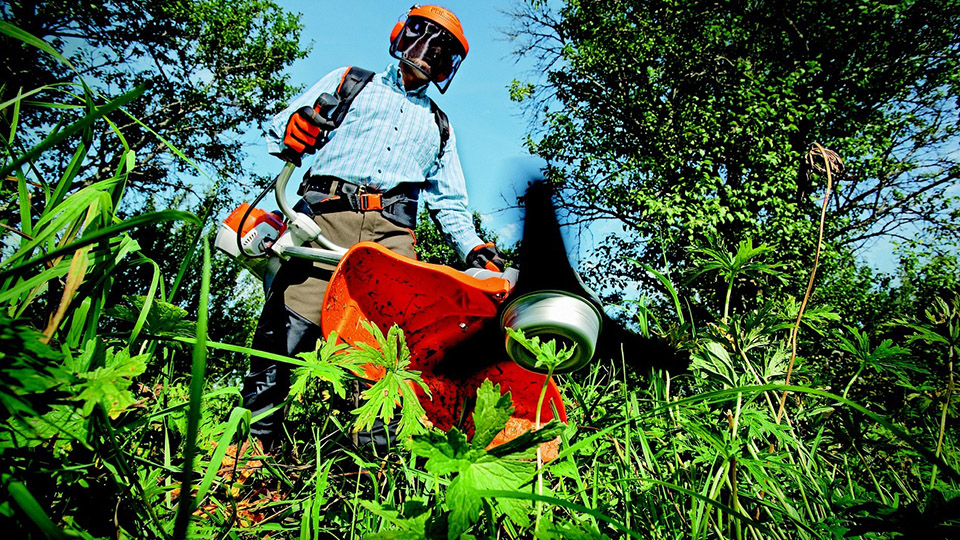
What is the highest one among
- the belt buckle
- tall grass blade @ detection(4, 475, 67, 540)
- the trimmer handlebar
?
the belt buckle

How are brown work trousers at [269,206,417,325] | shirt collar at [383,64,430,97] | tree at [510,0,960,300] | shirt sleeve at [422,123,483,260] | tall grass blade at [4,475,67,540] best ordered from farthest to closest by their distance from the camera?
tree at [510,0,960,300] < shirt collar at [383,64,430,97] < shirt sleeve at [422,123,483,260] < brown work trousers at [269,206,417,325] < tall grass blade at [4,475,67,540]

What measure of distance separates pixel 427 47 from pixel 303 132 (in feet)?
3.67

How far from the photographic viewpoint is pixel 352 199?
2.29 m

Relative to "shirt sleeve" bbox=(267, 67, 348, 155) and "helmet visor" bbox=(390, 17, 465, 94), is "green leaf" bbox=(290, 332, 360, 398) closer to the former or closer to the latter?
"shirt sleeve" bbox=(267, 67, 348, 155)

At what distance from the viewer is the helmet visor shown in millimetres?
2609

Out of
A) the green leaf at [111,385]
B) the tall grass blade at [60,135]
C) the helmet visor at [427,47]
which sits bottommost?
the green leaf at [111,385]

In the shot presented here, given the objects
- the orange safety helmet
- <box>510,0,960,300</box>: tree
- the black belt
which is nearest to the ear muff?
the orange safety helmet

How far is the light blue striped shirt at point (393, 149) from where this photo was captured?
239cm

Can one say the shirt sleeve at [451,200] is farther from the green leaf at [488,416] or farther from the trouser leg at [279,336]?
the green leaf at [488,416]

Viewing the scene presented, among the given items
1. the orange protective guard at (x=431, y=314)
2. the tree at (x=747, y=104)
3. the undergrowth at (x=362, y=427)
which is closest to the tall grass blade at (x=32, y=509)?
the undergrowth at (x=362, y=427)

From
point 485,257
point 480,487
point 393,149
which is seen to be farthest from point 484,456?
point 393,149

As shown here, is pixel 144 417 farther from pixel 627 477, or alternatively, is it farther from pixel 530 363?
pixel 627 477

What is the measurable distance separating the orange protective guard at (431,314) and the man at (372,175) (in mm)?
751

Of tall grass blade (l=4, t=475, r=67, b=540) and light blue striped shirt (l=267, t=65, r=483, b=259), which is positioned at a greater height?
light blue striped shirt (l=267, t=65, r=483, b=259)
